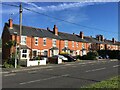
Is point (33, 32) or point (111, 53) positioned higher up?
point (33, 32)

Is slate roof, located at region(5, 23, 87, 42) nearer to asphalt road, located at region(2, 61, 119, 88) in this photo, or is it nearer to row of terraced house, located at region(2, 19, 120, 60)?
row of terraced house, located at region(2, 19, 120, 60)

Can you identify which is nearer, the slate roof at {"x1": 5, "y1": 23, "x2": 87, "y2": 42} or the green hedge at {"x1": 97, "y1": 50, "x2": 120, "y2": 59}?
the slate roof at {"x1": 5, "y1": 23, "x2": 87, "y2": 42}

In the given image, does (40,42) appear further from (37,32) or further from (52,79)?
(52,79)

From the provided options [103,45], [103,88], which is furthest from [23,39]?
[103,45]

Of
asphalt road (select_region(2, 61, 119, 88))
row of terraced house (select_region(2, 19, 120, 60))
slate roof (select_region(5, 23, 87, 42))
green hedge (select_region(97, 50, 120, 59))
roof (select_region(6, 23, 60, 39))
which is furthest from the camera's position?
green hedge (select_region(97, 50, 120, 59))

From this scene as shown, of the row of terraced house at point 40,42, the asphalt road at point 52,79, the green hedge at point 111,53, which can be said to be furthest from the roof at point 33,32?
the asphalt road at point 52,79

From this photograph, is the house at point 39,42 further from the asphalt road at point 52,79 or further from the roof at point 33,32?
the asphalt road at point 52,79

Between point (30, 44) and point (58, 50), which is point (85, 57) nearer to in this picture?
point (58, 50)

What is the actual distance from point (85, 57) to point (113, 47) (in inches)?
1551

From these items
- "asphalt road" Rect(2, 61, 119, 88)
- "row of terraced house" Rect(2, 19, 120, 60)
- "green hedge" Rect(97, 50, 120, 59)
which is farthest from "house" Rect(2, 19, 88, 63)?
"asphalt road" Rect(2, 61, 119, 88)

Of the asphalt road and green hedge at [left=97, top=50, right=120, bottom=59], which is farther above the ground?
green hedge at [left=97, top=50, right=120, bottom=59]

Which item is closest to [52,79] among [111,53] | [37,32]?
[37,32]

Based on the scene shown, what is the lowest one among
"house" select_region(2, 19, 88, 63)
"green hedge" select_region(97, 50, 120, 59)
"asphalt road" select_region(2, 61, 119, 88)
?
"asphalt road" select_region(2, 61, 119, 88)

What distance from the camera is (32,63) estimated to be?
33.4m
